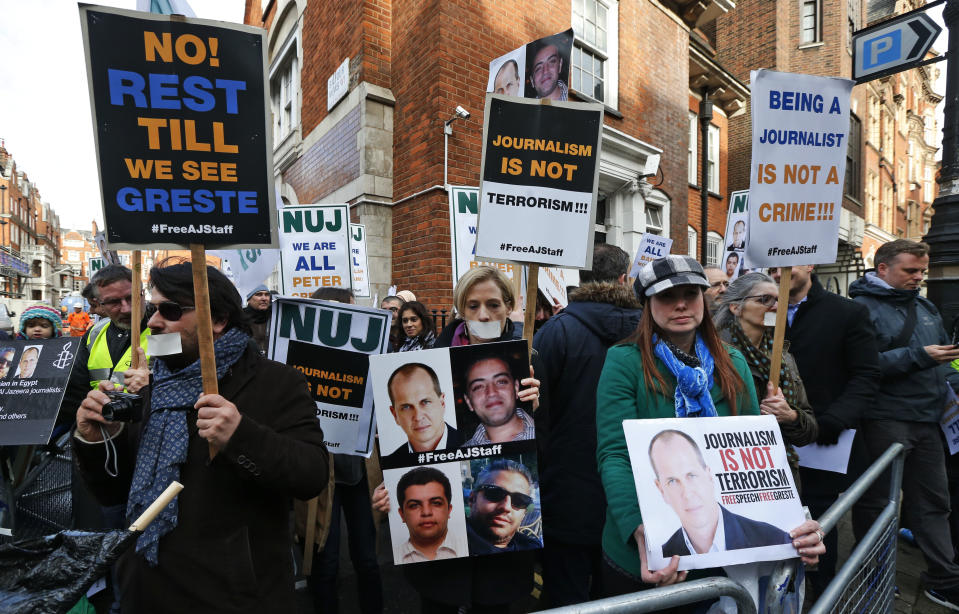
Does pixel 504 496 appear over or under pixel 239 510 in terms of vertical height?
under

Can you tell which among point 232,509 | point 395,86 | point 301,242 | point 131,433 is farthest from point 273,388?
point 395,86

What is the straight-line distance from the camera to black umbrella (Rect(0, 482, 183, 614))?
3.83 feet

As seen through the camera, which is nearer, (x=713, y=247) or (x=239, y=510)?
(x=239, y=510)

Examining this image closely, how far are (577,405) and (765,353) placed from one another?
0.96m

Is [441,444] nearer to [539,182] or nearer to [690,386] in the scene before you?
[690,386]

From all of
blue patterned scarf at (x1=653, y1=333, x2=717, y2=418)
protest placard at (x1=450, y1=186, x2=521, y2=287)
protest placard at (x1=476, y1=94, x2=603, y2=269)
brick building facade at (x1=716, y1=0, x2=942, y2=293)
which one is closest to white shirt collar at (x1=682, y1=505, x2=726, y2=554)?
blue patterned scarf at (x1=653, y1=333, x2=717, y2=418)

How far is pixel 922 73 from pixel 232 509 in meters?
44.7

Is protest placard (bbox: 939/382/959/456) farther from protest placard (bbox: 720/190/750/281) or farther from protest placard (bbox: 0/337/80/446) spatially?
protest placard (bbox: 0/337/80/446)

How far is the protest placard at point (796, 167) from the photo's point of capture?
225 centimetres

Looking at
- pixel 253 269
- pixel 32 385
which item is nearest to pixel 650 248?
pixel 253 269

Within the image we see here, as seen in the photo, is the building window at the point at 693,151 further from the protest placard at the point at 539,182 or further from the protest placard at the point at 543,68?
the protest placard at the point at 539,182

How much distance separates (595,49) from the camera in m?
8.89

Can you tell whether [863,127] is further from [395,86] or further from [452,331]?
[452,331]

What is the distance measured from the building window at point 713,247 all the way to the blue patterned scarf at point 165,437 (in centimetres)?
1381
